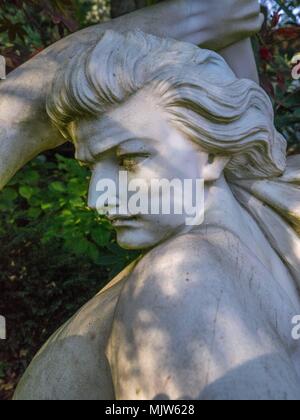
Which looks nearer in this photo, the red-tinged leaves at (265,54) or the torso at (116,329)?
the torso at (116,329)

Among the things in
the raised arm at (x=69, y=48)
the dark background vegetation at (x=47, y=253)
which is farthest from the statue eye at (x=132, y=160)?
the dark background vegetation at (x=47, y=253)

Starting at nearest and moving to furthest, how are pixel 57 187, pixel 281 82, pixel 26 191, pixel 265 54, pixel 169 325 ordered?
pixel 169 325 → pixel 265 54 → pixel 281 82 → pixel 57 187 → pixel 26 191

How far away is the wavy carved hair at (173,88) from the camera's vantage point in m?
2.20

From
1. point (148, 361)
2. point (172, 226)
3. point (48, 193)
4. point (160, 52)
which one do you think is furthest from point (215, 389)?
point (48, 193)

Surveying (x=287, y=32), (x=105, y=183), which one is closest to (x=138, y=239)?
(x=105, y=183)

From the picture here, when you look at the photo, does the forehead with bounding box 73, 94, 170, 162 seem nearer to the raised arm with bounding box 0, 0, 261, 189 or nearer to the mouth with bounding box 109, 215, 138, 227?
the mouth with bounding box 109, 215, 138, 227

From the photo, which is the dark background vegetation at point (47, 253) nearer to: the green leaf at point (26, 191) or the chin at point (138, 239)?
the green leaf at point (26, 191)

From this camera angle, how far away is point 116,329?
204 cm

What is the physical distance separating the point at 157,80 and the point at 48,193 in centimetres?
285

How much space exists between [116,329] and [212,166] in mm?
507

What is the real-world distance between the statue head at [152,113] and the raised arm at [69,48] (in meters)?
0.23

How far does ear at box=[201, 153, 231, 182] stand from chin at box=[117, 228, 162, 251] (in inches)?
7.7

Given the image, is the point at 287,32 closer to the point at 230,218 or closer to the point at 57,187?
the point at 57,187

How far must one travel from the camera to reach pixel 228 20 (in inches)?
99.6
